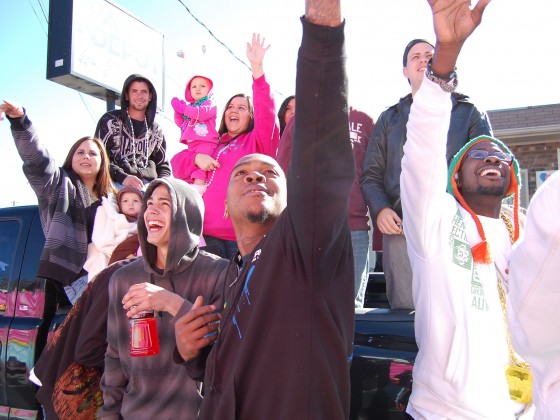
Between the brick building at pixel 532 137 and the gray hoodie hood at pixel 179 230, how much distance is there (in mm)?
9688

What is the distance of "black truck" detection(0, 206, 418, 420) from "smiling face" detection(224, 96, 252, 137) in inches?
58.7

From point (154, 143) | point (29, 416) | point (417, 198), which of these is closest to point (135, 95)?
point (154, 143)

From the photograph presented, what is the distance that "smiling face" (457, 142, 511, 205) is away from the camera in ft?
8.42

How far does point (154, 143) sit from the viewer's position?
4.78 metres

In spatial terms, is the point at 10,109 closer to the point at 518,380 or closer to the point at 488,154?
the point at 488,154

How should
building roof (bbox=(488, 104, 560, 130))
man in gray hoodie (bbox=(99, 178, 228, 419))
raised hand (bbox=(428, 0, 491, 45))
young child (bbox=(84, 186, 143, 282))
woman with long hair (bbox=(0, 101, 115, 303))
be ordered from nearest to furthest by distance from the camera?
raised hand (bbox=(428, 0, 491, 45)) → man in gray hoodie (bbox=(99, 178, 228, 419)) → woman with long hair (bbox=(0, 101, 115, 303)) → young child (bbox=(84, 186, 143, 282)) → building roof (bbox=(488, 104, 560, 130))

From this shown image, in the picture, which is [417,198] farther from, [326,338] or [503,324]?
[326,338]

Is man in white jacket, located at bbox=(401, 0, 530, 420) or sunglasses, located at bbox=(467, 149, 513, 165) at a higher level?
sunglasses, located at bbox=(467, 149, 513, 165)

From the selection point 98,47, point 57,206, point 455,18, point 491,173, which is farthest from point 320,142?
point 98,47

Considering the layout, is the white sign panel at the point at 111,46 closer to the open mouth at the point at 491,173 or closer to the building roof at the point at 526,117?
the building roof at the point at 526,117

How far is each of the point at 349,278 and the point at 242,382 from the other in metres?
0.47

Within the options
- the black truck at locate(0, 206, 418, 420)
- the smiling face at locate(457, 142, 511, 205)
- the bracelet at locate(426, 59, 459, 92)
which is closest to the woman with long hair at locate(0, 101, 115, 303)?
the black truck at locate(0, 206, 418, 420)

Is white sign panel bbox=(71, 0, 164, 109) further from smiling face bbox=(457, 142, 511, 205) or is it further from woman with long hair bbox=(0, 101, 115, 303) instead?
smiling face bbox=(457, 142, 511, 205)

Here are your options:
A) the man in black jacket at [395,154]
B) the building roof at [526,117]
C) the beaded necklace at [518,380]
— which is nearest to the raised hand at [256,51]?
the man in black jacket at [395,154]
